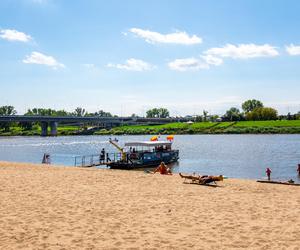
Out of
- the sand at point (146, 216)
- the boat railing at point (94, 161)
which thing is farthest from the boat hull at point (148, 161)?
the sand at point (146, 216)

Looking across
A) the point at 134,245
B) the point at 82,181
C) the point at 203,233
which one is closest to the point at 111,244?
A: the point at 134,245

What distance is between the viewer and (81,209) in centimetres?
1806

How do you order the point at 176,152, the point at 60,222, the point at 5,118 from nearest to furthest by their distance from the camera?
the point at 60,222, the point at 176,152, the point at 5,118

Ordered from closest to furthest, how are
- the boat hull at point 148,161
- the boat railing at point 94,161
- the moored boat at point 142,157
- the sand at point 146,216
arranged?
the sand at point 146,216 → the boat hull at point 148,161 → the moored boat at point 142,157 → the boat railing at point 94,161

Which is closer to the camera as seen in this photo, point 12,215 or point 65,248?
point 65,248

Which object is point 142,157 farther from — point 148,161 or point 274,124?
point 274,124

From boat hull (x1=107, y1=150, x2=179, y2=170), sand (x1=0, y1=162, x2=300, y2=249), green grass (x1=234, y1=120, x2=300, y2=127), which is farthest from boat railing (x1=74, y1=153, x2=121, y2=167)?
green grass (x1=234, y1=120, x2=300, y2=127)

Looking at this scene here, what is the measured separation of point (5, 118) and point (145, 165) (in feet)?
415

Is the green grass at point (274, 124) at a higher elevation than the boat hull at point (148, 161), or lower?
higher

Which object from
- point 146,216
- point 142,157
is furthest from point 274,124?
point 146,216

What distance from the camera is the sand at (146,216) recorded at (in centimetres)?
1297

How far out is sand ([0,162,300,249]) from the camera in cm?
1297

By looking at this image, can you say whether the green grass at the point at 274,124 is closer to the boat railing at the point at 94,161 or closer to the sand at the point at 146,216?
the boat railing at the point at 94,161

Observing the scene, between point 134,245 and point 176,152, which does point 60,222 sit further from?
point 176,152
